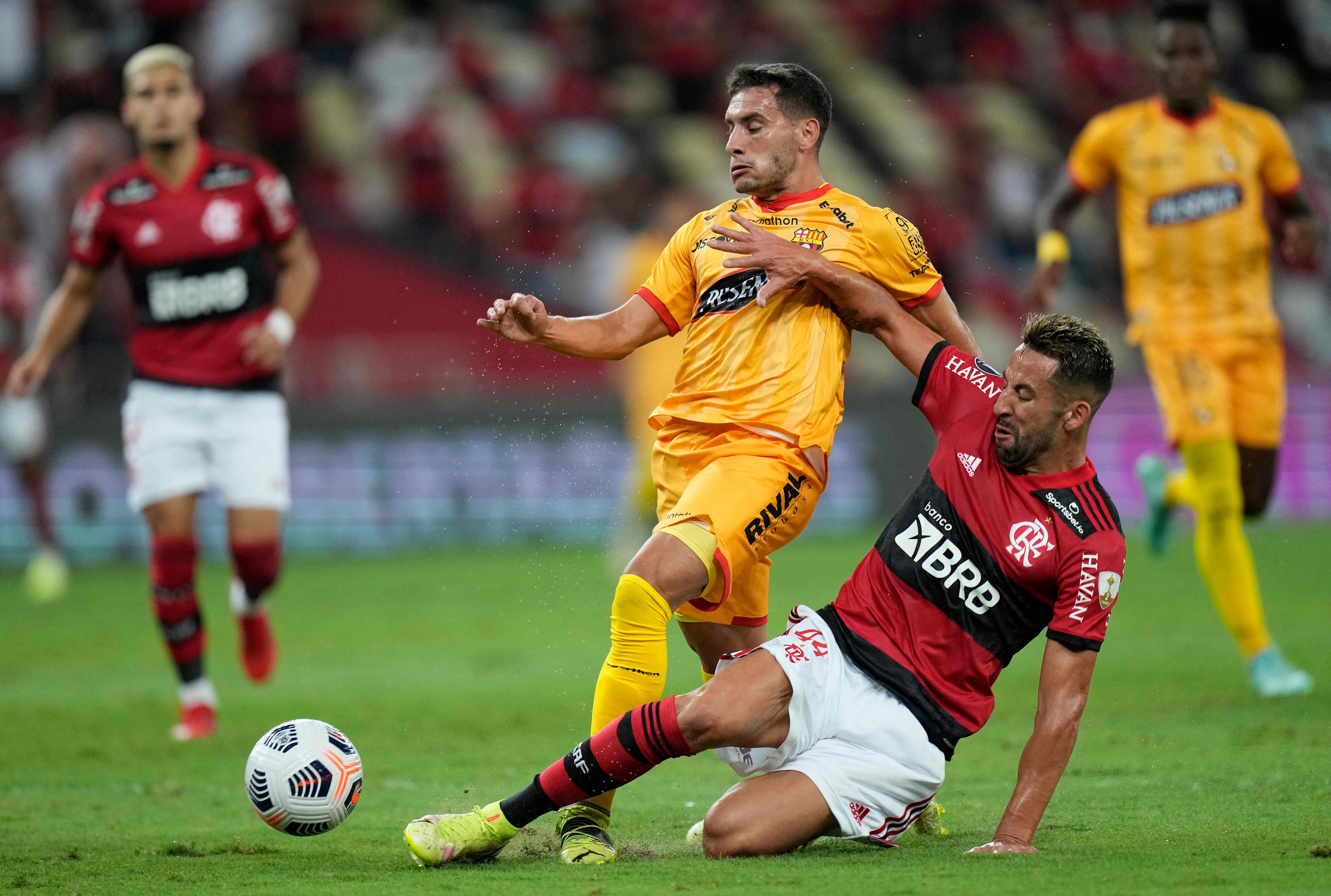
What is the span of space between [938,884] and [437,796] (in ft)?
7.44

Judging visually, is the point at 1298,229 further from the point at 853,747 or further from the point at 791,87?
the point at 853,747

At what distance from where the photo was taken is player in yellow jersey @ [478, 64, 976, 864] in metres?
4.38

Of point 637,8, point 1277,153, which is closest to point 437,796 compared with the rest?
point 1277,153

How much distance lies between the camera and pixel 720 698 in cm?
409

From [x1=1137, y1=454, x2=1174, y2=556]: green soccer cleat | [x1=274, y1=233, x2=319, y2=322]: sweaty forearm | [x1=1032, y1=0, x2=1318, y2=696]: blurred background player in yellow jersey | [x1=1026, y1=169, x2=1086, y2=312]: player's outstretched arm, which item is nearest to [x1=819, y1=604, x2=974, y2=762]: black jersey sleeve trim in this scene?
[x1=1026, y1=169, x2=1086, y2=312]: player's outstretched arm

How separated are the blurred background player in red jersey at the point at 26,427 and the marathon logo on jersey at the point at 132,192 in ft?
17.6

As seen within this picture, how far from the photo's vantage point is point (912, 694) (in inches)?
167

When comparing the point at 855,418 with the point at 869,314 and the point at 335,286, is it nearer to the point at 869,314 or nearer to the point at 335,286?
the point at 335,286

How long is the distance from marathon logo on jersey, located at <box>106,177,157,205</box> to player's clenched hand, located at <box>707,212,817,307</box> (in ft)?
12.3

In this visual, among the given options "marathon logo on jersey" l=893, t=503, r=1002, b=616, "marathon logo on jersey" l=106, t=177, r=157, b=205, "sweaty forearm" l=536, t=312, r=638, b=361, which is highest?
"marathon logo on jersey" l=106, t=177, r=157, b=205

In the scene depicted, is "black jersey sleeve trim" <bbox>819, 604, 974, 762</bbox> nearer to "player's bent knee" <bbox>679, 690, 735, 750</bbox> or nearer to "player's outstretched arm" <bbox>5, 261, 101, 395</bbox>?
"player's bent knee" <bbox>679, 690, 735, 750</bbox>

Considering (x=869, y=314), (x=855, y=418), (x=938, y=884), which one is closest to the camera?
(x=938, y=884)

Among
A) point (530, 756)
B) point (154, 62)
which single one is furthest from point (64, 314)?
point (530, 756)

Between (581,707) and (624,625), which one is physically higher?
(624,625)
